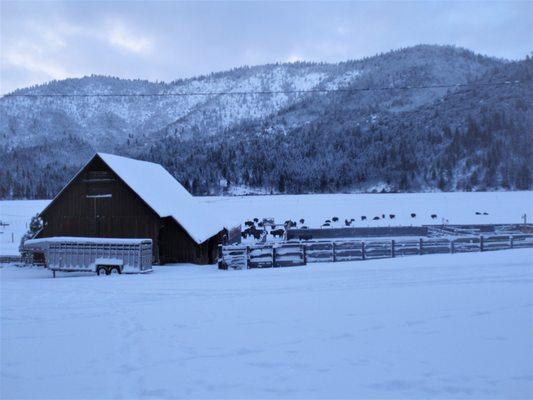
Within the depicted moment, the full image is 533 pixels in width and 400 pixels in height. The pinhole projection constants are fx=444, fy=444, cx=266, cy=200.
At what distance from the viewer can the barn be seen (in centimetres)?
2258

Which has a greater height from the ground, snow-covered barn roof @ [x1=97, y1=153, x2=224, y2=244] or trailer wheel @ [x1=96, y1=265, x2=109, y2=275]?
snow-covered barn roof @ [x1=97, y1=153, x2=224, y2=244]

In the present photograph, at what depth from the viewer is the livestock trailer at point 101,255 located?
63.6 ft

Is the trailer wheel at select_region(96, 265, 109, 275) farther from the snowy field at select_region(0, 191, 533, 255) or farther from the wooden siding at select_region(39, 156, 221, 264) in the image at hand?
the snowy field at select_region(0, 191, 533, 255)

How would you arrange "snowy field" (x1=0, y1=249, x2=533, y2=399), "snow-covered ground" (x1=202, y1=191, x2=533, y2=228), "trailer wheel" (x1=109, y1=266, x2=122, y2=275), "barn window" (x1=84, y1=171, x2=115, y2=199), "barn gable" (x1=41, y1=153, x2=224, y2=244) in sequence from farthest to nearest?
"snow-covered ground" (x1=202, y1=191, x2=533, y2=228) < "barn window" (x1=84, y1=171, x2=115, y2=199) < "barn gable" (x1=41, y1=153, x2=224, y2=244) < "trailer wheel" (x1=109, y1=266, x2=122, y2=275) < "snowy field" (x1=0, y1=249, x2=533, y2=399)

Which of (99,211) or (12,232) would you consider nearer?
(99,211)

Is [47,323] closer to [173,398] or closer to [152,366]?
[152,366]

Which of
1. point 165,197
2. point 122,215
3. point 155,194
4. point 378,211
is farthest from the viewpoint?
point 378,211

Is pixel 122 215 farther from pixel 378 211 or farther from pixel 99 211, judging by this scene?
pixel 378 211

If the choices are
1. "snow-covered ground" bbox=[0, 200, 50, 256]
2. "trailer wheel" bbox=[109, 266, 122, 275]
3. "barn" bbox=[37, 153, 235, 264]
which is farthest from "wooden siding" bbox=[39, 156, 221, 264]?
"snow-covered ground" bbox=[0, 200, 50, 256]

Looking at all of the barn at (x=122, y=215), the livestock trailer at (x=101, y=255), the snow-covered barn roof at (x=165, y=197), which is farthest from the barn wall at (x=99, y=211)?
the livestock trailer at (x=101, y=255)

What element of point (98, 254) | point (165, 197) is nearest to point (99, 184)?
point (165, 197)

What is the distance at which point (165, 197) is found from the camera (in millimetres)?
25250

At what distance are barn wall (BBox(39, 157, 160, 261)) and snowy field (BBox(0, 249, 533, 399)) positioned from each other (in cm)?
982

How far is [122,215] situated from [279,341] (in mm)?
17276
